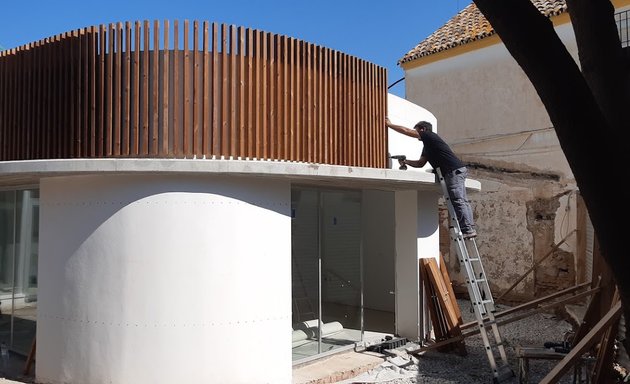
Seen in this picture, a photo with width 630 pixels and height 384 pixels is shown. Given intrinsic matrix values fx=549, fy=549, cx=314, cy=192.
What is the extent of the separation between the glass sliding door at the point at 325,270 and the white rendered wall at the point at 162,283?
4.40 feet

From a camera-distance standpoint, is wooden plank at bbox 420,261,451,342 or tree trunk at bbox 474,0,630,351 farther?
wooden plank at bbox 420,261,451,342

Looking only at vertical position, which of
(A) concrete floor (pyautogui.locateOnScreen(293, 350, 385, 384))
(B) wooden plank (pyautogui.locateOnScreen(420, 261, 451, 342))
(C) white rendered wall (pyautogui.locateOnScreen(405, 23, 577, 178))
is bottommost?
(A) concrete floor (pyautogui.locateOnScreen(293, 350, 385, 384))

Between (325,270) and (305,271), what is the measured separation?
50cm

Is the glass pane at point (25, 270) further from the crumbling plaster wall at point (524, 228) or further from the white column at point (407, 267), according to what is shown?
the crumbling plaster wall at point (524, 228)

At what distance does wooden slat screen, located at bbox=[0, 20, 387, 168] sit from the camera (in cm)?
677

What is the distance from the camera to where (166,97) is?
22.2 feet

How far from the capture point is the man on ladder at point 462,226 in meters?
7.89

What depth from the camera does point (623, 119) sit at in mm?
2789

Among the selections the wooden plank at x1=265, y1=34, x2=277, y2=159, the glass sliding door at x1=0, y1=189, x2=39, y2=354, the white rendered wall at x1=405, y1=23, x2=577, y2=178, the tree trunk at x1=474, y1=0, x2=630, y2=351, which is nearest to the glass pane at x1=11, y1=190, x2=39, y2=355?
the glass sliding door at x1=0, y1=189, x2=39, y2=354

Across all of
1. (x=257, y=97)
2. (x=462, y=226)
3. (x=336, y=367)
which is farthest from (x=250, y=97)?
(x=336, y=367)

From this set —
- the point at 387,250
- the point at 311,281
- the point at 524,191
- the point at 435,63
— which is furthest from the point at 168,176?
the point at 435,63

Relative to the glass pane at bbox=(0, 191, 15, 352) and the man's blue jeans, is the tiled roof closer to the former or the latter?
the man's blue jeans

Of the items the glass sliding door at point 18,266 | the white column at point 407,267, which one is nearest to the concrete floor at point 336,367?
the white column at point 407,267

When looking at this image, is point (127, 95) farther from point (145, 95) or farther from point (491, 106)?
point (491, 106)
